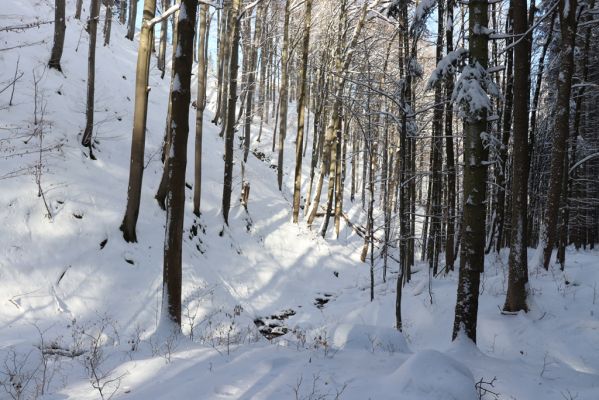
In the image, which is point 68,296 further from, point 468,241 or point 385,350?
point 468,241

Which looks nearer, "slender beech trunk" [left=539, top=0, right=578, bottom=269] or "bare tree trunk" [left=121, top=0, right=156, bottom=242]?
"slender beech trunk" [left=539, top=0, right=578, bottom=269]

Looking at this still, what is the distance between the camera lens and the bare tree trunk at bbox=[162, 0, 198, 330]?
6.10m

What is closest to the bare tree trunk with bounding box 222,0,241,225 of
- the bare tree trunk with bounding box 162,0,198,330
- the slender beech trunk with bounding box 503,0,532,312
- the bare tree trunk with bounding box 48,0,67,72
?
the bare tree trunk with bounding box 48,0,67,72

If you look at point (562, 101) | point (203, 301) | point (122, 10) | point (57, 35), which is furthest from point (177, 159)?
point (122, 10)

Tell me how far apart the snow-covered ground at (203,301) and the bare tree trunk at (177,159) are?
909 mm

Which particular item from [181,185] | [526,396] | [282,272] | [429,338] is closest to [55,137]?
[181,185]

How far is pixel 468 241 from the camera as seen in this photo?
18.8 ft

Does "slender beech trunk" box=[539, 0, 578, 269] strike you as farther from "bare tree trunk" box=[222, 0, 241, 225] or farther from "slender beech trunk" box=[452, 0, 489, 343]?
"bare tree trunk" box=[222, 0, 241, 225]

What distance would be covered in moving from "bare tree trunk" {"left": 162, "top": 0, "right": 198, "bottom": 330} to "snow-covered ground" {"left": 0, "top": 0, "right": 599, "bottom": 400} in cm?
91

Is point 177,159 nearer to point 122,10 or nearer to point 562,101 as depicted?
point 562,101

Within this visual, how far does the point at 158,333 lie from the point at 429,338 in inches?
231

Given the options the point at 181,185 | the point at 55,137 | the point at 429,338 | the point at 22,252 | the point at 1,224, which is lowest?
the point at 429,338

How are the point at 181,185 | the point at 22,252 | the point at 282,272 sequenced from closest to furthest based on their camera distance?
the point at 181,185, the point at 22,252, the point at 282,272

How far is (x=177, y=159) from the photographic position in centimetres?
618
